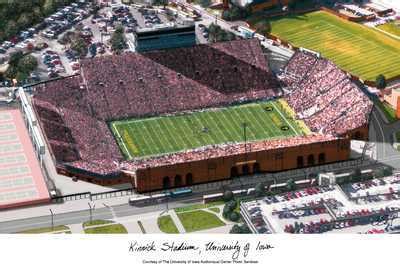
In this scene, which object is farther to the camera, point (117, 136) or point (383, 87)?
point (383, 87)

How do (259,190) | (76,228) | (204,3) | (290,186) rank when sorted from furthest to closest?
1. (204,3)
2. (290,186)
3. (259,190)
4. (76,228)

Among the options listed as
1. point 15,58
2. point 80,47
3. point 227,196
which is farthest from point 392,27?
point 227,196

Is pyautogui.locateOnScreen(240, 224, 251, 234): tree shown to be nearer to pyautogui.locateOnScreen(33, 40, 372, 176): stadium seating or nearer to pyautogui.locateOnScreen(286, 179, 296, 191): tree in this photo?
pyautogui.locateOnScreen(286, 179, 296, 191): tree

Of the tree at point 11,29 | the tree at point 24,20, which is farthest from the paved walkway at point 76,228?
the tree at point 24,20

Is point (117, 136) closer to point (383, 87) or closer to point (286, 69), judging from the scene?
point (286, 69)

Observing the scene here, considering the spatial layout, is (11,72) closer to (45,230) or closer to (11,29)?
(11,29)
